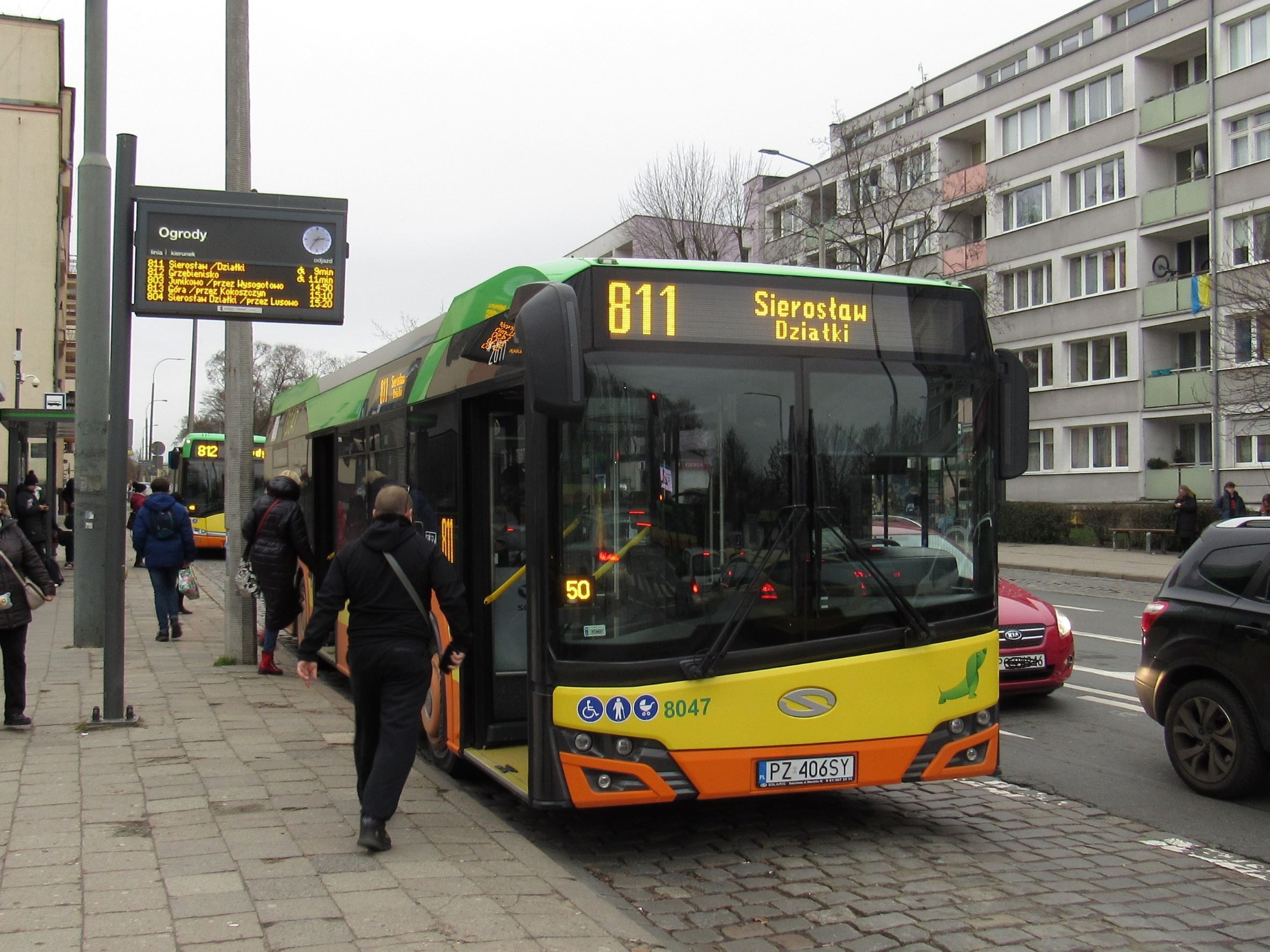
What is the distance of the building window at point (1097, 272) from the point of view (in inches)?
1620

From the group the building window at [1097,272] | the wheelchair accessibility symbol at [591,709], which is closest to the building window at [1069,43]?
the building window at [1097,272]

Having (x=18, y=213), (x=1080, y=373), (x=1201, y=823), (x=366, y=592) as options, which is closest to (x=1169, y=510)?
(x=1080, y=373)

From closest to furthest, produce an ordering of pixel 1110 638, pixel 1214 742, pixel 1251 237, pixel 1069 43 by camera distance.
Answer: pixel 1214 742 < pixel 1110 638 < pixel 1251 237 < pixel 1069 43

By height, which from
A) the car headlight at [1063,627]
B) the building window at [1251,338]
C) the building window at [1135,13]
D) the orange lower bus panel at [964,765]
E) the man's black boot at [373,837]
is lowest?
the man's black boot at [373,837]

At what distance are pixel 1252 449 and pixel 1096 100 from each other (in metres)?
13.9

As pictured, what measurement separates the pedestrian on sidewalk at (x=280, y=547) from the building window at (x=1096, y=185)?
36.3 metres

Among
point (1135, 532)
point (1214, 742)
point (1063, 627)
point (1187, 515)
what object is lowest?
point (1214, 742)

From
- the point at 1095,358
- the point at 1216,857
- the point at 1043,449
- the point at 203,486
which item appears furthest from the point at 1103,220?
the point at 1216,857

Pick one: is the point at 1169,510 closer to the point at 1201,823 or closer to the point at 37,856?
the point at 1201,823

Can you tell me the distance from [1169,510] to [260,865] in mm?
32974

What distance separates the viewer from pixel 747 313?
20.1 ft

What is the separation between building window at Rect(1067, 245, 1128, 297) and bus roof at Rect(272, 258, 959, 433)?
34.7m

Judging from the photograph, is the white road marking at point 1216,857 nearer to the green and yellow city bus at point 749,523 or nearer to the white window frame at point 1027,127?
the green and yellow city bus at point 749,523

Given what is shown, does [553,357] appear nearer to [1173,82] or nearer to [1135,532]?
[1135,532]
